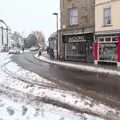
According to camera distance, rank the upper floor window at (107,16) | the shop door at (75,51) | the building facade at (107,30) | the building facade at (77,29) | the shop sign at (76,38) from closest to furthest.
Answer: the building facade at (107,30)
the upper floor window at (107,16)
the building facade at (77,29)
the shop sign at (76,38)
the shop door at (75,51)

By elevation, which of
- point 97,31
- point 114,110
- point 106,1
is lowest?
point 114,110

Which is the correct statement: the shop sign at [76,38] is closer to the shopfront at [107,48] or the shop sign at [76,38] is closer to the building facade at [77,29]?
the building facade at [77,29]

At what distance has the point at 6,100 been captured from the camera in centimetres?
1071

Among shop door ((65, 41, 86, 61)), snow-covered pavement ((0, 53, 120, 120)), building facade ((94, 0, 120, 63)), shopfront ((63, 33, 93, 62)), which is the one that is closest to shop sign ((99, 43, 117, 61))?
building facade ((94, 0, 120, 63))

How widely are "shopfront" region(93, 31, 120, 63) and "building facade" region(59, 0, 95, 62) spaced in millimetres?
1790

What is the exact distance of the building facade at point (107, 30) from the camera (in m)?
28.5

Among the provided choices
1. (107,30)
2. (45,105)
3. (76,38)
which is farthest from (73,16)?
(45,105)

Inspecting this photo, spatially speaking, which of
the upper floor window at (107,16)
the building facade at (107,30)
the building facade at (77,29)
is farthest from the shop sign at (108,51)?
the building facade at (77,29)

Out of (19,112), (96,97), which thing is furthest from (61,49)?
(19,112)

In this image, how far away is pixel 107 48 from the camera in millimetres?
30125

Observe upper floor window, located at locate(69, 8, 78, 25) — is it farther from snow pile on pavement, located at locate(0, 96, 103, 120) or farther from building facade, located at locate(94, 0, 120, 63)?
snow pile on pavement, located at locate(0, 96, 103, 120)

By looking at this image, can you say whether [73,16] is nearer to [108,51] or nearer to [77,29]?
[77,29]

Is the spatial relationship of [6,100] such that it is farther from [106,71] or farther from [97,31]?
[97,31]

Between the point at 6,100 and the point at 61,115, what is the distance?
2715mm
